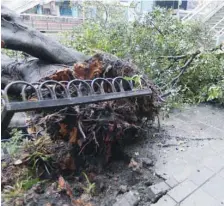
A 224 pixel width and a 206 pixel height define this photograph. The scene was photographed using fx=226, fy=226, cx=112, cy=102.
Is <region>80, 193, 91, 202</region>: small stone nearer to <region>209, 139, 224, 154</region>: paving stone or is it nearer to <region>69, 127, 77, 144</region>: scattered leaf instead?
<region>69, 127, 77, 144</region>: scattered leaf

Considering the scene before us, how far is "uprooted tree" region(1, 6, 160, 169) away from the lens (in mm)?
1607

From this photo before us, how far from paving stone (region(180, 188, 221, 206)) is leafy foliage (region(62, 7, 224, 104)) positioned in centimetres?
154

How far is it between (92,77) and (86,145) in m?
0.54

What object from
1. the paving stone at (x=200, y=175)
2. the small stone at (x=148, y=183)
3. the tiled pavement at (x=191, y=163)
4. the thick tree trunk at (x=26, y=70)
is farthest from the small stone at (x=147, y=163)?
the thick tree trunk at (x=26, y=70)

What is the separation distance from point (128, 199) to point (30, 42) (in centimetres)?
165

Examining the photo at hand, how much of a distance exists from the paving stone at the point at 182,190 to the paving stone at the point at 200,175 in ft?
0.15

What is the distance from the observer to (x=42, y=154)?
5.49 feet

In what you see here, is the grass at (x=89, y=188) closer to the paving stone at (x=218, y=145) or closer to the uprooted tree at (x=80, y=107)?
the uprooted tree at (x=80, y=107)

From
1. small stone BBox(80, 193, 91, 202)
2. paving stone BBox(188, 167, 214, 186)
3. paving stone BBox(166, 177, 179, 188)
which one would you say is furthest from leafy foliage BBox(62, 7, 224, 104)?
small stone BBox(80, 193, 91, 202)

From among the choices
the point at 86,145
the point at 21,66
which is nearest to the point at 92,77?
the point at 86,145

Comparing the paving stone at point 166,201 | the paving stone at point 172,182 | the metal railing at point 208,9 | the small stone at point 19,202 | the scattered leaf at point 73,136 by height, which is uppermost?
the metal railing at point 208,9

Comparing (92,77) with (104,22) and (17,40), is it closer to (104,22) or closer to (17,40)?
(17,40)

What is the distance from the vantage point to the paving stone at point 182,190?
145 cm

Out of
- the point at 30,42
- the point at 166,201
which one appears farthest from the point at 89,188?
the point at 30,42
